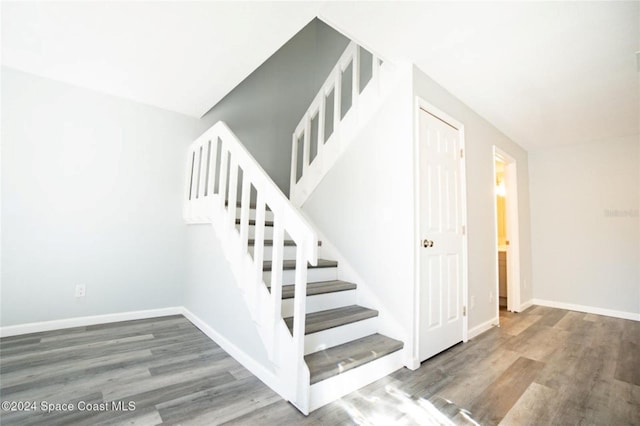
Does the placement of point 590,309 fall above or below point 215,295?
below

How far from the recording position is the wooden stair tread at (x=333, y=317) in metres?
1.93

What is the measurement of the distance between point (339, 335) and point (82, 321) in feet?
8.27

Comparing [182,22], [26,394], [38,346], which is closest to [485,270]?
[182,22]

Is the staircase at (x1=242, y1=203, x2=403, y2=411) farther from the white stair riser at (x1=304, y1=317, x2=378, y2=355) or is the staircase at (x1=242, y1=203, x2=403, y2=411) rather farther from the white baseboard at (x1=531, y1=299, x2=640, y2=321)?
the white baseboard at (x1=531, y1=299, x2=640, y2=321)

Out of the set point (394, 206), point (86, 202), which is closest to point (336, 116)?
point (394, 206)

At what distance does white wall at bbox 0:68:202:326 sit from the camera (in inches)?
97.0

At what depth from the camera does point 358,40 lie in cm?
211

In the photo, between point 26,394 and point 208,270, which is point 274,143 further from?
point 26,394

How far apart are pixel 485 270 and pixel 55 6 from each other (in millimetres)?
4135

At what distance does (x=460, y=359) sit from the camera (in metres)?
2.28

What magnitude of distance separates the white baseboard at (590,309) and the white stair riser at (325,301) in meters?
3.59

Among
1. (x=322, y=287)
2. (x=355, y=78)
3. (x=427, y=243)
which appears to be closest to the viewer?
(x=427, y=243)

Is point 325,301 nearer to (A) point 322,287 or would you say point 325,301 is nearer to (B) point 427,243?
(A) point 322,287

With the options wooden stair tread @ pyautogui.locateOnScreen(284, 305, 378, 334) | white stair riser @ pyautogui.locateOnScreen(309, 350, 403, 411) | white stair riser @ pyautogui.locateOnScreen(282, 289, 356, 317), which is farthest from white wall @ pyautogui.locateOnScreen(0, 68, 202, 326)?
white stair riser @ pyautogui.locateOnScreen(309, 350, 403, 411)
